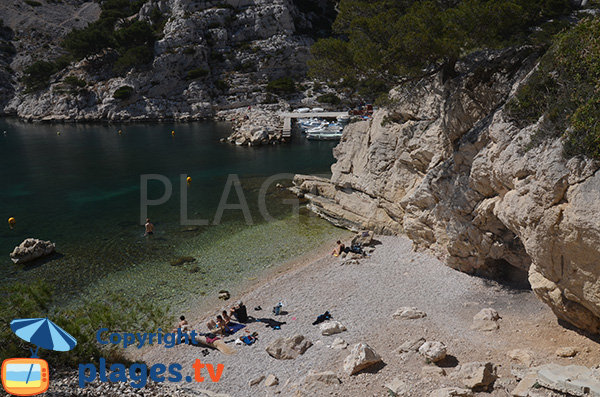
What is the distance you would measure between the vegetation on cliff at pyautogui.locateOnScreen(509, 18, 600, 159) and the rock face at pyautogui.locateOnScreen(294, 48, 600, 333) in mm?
414

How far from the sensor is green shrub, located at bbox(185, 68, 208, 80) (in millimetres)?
87562

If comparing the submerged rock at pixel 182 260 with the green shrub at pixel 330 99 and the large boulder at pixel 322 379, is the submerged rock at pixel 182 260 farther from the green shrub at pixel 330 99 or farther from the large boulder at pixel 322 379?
the green shrub at pixel 330 99

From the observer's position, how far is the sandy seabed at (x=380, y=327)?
11938mm

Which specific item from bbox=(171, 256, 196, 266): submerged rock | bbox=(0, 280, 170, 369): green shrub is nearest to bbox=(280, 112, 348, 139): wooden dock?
bbox=(171, 256, 196, 266): submerged rock

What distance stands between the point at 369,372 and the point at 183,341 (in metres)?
7.71

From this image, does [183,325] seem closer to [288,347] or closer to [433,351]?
[288,347]

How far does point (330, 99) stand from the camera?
84250 millimetres

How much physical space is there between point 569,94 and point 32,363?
1660 centimetres

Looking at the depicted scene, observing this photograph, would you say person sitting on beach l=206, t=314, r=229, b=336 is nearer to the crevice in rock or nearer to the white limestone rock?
the white limestone rock

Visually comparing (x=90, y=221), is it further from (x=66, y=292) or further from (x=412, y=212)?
(x=412, y=212)

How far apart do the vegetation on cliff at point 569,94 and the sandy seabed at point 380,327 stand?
6271 mm

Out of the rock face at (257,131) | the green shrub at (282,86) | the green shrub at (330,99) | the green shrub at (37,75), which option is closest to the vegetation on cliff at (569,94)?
the rock face at (257,131)

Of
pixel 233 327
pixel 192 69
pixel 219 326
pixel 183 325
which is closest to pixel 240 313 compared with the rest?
pixel 233 327

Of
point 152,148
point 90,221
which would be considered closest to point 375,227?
point 90,221
